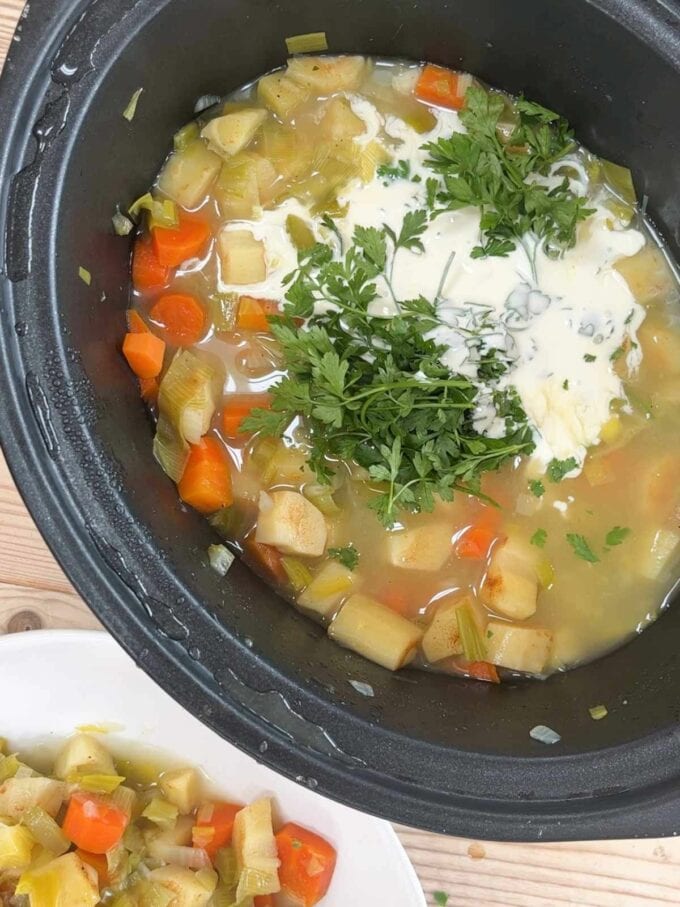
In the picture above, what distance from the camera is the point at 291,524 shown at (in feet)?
6.12

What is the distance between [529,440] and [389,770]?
2.49ft

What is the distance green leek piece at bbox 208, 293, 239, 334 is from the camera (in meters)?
1.96

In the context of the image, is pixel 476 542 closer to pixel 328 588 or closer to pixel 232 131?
pixel 328 588

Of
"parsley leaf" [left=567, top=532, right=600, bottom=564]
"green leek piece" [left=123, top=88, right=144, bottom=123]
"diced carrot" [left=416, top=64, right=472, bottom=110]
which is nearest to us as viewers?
"green leek piece" [left=123, top=88, right=144, bottom=123]

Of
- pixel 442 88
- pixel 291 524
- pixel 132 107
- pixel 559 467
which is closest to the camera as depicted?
pixel 132 107

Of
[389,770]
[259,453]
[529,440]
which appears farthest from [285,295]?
[389,770]

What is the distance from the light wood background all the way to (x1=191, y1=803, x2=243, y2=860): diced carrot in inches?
15.9

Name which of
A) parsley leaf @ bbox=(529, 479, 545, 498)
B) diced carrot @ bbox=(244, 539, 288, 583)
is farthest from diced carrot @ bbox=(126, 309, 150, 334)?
parsley leaf @ bbox=(529, 479, 545, 498)

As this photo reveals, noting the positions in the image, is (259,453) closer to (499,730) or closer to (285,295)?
(285,295)

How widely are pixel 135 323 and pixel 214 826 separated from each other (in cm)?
118

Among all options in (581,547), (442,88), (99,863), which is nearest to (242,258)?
(442,88)

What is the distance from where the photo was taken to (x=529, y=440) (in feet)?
6.39

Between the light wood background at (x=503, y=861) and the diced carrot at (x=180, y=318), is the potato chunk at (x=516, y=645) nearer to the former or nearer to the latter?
the light wood background at (x=503, y=861)

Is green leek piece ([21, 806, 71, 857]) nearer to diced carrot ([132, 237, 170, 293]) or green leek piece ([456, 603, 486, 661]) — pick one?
green leek piece ([456, 603, 486, 661])
